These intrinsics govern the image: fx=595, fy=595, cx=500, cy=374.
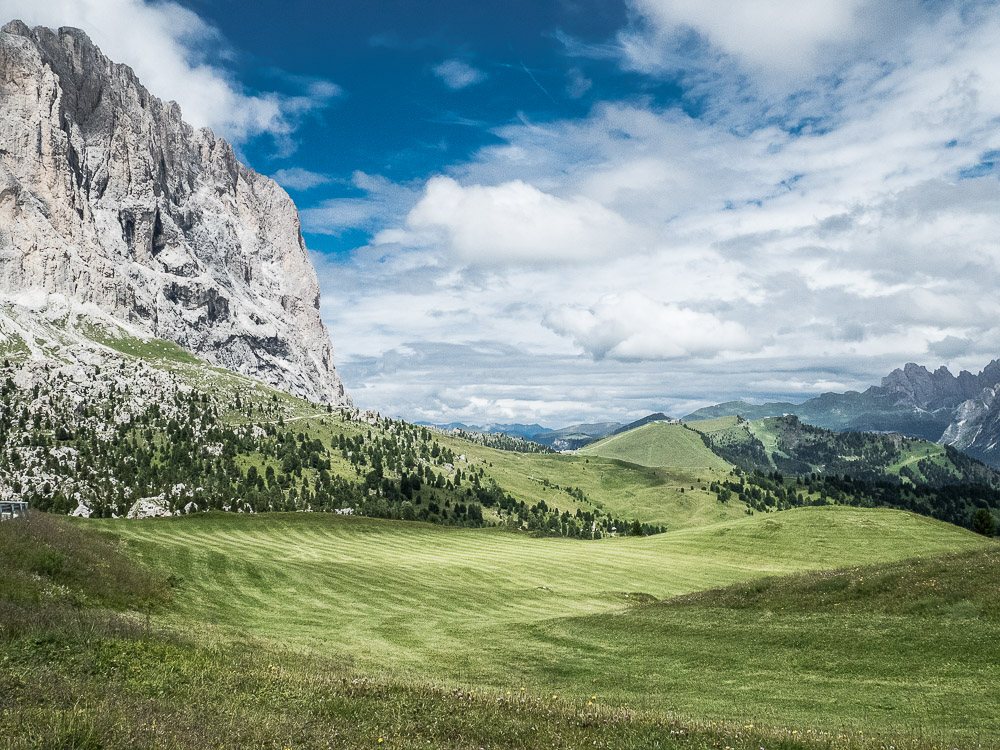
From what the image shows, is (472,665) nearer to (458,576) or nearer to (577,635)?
(577,635)

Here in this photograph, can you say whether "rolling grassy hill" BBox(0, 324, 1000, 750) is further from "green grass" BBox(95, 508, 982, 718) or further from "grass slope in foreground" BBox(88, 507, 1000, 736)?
"green grass" BBox(95, 508, 982, 718)

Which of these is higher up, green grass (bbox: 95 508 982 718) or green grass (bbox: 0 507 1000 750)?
green grass (bbox: 0 507 1000 750)

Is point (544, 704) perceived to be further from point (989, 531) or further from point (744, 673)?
point (989, 531)

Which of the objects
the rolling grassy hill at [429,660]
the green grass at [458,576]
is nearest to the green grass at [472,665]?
the rolling grassy hill at [429,660]

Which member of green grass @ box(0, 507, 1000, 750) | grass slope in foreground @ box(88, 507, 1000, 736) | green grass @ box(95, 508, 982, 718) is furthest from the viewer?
green grass @ box(95, 508, 982, 718)

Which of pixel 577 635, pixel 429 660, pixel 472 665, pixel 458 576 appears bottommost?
pixel 458 576

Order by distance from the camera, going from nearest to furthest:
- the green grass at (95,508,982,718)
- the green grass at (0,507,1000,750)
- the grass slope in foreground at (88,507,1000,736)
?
the green grass at (0,507,1000,750)
the grass slope in foreground at (88,507,1000,736)
the green grass at (95,508,982,718)

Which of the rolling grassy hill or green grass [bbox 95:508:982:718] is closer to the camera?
the rolling grassy hill

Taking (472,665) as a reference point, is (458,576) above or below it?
below

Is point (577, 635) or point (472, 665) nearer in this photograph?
point (472, 665)

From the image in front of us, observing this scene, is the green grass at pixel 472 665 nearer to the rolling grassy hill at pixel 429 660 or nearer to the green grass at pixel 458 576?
the rolling grassy hill at pixel 429 660

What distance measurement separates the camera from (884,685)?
23016 mm

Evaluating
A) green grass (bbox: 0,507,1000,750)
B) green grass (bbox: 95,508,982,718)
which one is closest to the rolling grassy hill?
green grass (bbox: 0,507,1000,750)

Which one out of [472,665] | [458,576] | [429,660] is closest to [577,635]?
[472,665]
